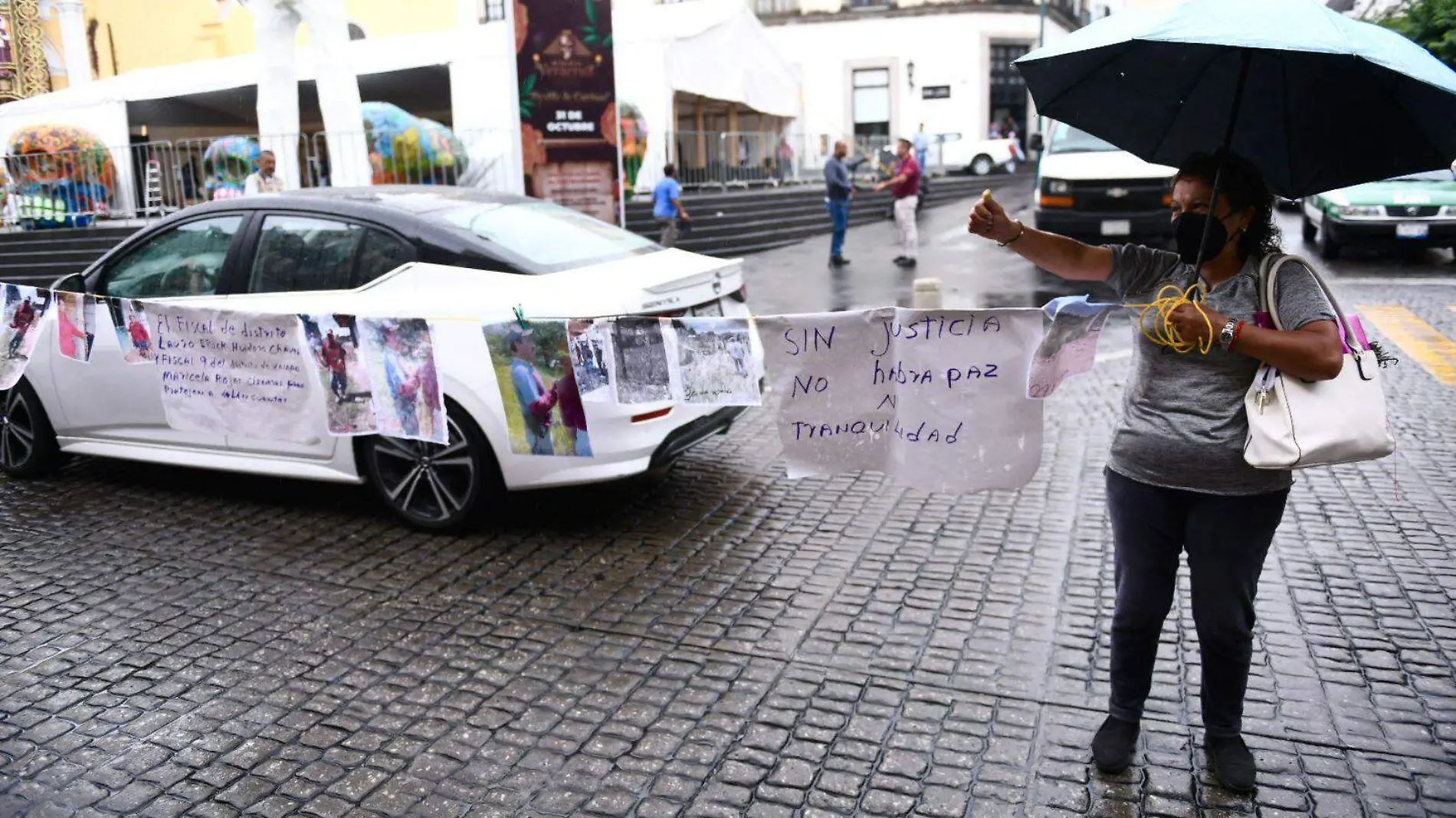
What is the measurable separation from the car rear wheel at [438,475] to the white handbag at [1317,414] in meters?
3.46

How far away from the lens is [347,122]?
14336 millimetres

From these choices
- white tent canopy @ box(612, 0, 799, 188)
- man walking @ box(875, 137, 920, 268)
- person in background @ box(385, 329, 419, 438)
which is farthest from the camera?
white tent canopy @ box(612, 0, 799, 188)

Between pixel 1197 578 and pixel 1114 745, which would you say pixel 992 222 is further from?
pixel 1114 745

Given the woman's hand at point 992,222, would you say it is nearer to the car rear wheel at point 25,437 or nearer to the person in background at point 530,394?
the person in background at point 530,394

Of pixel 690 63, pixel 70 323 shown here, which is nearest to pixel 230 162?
pixel 690 63

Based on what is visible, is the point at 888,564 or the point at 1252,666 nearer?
the point at 1252,666

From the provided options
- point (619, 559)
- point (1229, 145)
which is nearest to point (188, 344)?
point (619, 559)

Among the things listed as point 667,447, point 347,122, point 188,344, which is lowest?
point 667,447

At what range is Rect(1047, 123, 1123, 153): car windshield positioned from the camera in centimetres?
1474

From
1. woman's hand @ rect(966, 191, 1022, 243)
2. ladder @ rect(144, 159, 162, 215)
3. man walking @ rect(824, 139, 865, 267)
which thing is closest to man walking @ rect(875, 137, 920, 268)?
man walking @ rect(824, 139, 865, 267)

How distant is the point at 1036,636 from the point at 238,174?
14889mm

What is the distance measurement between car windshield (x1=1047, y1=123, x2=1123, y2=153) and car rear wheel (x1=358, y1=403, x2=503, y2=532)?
451 inches

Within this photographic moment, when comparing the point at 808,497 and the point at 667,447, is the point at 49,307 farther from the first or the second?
the point at 808,497

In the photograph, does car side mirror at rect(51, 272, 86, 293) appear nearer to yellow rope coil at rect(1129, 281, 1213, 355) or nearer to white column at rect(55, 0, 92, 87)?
yellow rope coil at rect(1129, 281, 1213, 355)
